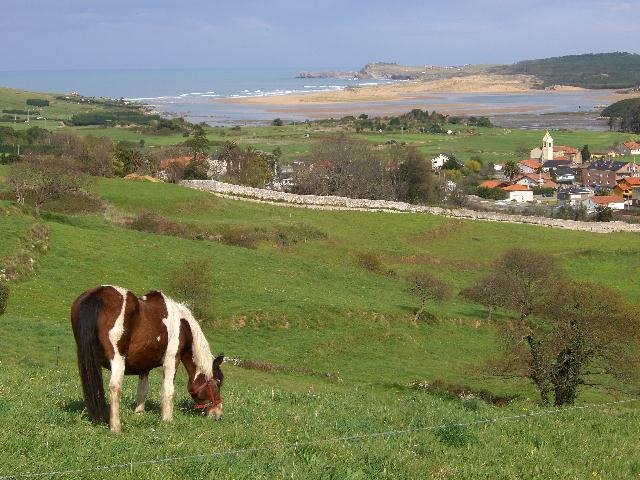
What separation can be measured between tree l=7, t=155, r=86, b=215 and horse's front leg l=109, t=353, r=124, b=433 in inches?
1690

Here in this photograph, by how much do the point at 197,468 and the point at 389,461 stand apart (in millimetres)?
2284

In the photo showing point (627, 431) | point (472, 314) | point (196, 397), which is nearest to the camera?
point (196, 397)

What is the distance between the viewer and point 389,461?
28.8 ft

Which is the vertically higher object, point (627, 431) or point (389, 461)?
point (389, 461)

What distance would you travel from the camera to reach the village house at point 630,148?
493 ft

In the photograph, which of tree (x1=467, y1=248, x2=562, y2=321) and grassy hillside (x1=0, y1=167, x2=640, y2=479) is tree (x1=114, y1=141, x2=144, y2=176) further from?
tree (x1=467, y1=248, x2=562, y2=321)

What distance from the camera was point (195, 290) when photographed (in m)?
32.3

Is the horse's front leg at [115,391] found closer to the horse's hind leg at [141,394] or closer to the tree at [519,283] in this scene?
the horse's hind leg at [141,394]

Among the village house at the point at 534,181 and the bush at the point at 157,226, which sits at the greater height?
the bush at the point at 157,226

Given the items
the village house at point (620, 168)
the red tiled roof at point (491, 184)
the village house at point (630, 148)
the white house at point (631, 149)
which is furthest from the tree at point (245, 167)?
the white house at point (631, 149)

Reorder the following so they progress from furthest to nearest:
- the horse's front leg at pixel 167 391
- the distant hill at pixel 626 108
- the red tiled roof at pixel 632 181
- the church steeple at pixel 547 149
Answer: the distant hill at pixel 626 108
the church steeple at pixel 547 149
the red tiled roof at pixel 632 181
the horse's front leg at pixel 167 391

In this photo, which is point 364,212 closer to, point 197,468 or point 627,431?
point 627,431

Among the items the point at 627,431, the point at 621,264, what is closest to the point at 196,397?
the point at 627,431

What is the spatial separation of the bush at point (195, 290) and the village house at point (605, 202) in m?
71.9
